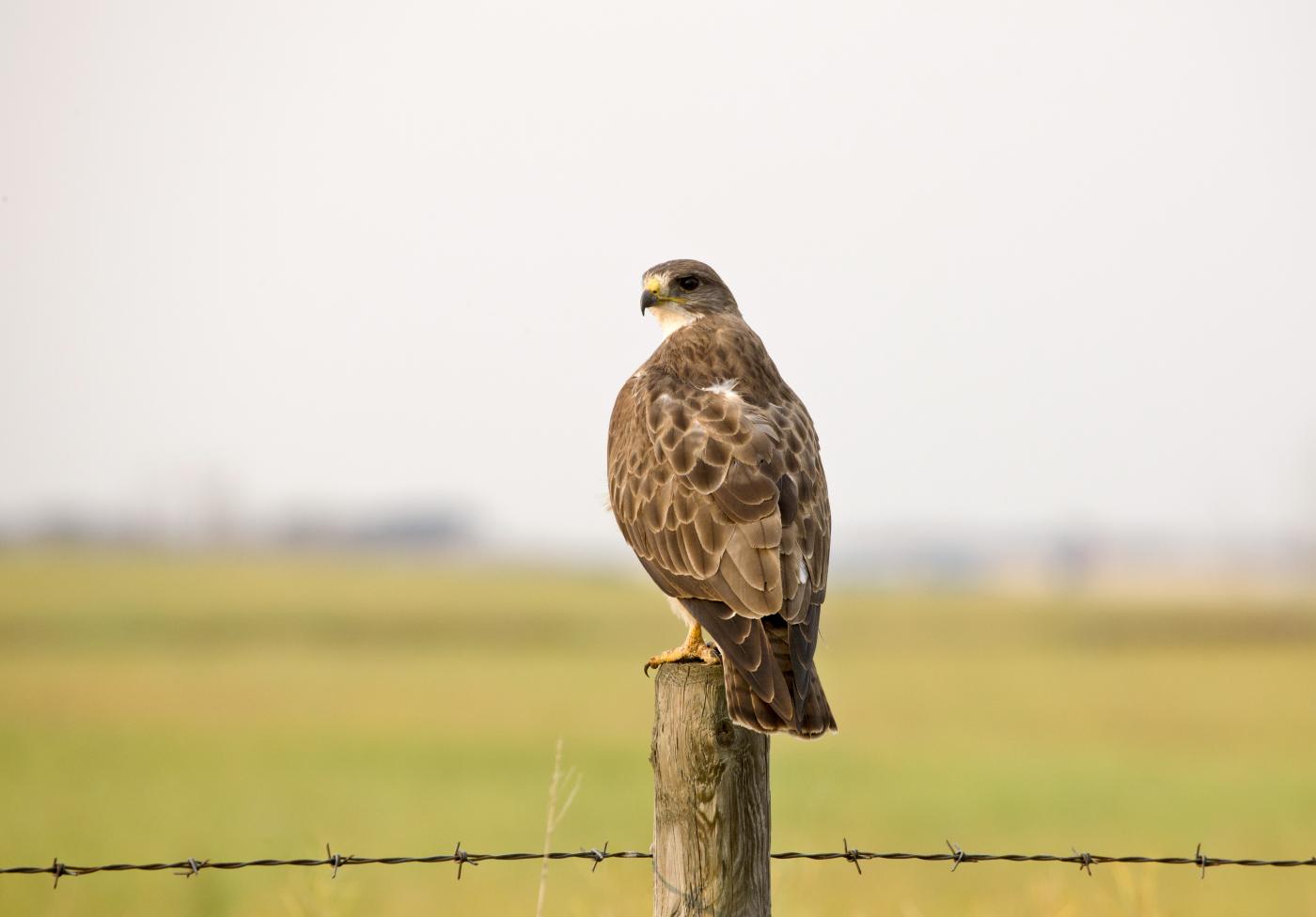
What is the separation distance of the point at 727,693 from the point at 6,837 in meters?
15.7

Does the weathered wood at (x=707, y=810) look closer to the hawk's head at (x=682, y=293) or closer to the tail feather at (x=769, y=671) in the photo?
the tail feather at (x=769, y=671)

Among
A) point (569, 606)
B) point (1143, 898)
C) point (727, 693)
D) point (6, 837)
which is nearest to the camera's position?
point (727, 693)

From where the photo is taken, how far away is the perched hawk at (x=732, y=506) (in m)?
4.39

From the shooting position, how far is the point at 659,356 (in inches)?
242

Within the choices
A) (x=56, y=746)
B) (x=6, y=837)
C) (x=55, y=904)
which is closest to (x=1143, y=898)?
(x=55, y=904)

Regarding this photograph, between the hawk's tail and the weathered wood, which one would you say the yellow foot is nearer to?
the hawk's tail

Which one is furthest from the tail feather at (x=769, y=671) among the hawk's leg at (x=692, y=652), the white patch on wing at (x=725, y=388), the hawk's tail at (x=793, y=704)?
the white patch on wing at (x=725, y=388)

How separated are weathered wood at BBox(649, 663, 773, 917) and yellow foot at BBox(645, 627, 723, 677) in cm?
110

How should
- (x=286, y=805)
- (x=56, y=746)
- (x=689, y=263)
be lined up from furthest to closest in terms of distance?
(x=56, y=746)
(x=286, y=805)
(x=689, y=263)

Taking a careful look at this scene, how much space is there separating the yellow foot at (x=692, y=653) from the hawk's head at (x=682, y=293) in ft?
6.23

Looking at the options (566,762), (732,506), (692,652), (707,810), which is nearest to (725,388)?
(732,506)

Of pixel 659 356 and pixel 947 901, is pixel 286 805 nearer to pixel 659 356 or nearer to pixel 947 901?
pixel 947 901

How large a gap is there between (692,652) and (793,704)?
1.04 metres

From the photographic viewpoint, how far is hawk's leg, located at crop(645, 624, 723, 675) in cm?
492
